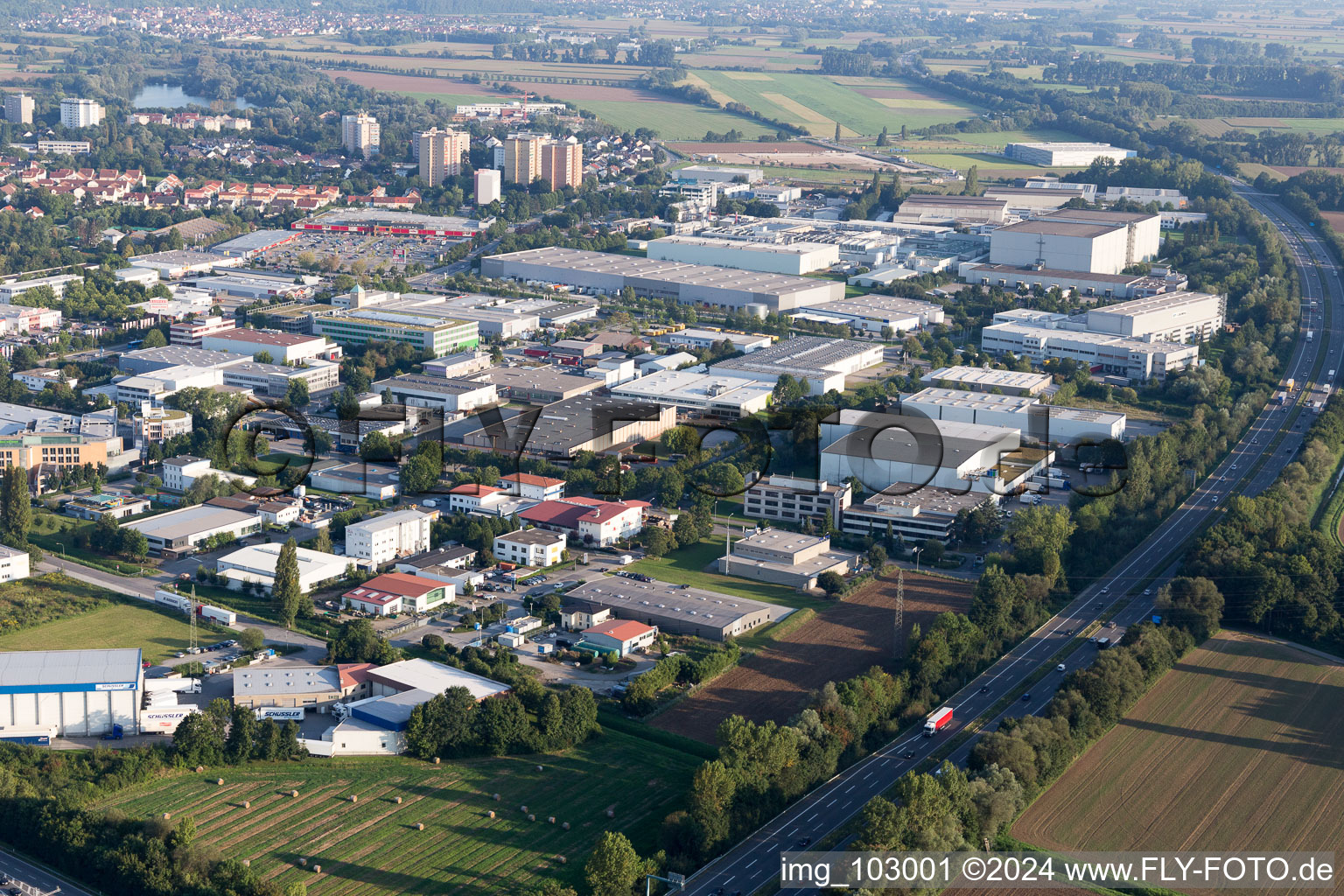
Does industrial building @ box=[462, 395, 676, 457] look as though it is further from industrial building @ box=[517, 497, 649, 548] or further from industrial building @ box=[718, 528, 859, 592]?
industrial building @ box=[718, 528, 859, 592]

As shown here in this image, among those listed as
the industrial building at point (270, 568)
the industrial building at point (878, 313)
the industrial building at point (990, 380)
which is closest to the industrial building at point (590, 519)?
the industrial building at point (270, 568)

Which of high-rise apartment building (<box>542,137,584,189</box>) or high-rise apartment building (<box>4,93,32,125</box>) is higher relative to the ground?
high-rise apartment building (<box>4,93,32,125</box>)

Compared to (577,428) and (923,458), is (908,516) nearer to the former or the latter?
(923,458)

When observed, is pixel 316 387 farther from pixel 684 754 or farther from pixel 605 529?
pixel 684 754

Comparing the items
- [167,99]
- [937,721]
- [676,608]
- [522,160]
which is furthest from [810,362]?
[167,99]

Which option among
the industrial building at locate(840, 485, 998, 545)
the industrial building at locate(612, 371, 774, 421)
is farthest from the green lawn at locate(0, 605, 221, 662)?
the industrial building at locate(612, 371, 774, 421)

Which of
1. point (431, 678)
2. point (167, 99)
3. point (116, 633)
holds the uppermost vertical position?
point (167, 99)
